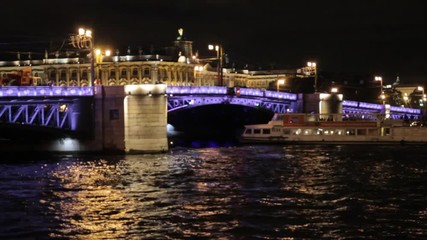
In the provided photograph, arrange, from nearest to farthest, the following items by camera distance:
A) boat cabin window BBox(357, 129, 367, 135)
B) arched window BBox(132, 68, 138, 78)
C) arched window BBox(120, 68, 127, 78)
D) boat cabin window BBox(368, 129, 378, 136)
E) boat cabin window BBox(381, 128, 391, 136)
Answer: boat cabin window BBox(381, 128, 391, 136), boat cabin window BBox(368, 129, 378, 136), boat cabin window BBox(357, 129, 367, 135), arched window BBox(120, 68, 127, 78), arched window BBox(132, 68, 138, 78)

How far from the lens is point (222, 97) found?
84.5 metres

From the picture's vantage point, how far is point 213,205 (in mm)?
35000

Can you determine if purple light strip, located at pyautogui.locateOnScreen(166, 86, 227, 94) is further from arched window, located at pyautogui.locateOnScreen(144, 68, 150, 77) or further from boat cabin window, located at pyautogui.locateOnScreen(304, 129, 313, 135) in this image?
arched window, located at pyautogui.locateOnScreen(144, 68, 150, 77)

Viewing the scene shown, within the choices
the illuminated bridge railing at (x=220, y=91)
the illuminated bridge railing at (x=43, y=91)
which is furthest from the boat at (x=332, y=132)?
the illuminated bridge railing at (x=43, y=91)

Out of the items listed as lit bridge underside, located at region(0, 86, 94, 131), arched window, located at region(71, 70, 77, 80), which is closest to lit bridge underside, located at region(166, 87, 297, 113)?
lit bridge underside, located at region(0, 86, 94, 131)

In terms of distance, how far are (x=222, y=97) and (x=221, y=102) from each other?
132 centimetres

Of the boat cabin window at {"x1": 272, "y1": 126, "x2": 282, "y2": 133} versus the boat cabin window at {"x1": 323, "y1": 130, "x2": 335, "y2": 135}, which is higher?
the boat cabin window at {"x1": 272, "y1": 126, "x2": 282, "y2": 133}

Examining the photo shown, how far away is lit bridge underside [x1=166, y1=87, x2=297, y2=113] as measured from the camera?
7775cm

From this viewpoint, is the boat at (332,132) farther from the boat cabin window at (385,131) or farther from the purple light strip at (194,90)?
the purple light strip at (194,90)

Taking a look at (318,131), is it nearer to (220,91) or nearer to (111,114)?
(220,91)

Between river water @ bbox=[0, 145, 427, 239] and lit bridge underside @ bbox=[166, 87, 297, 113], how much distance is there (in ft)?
59.8

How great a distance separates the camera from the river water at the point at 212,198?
28984 mm

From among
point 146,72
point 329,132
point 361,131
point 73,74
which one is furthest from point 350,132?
point 73,74

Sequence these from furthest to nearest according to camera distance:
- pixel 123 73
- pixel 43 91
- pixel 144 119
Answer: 1. pixel 123 73
2. pixel 144 119
3. pixel 43 91
